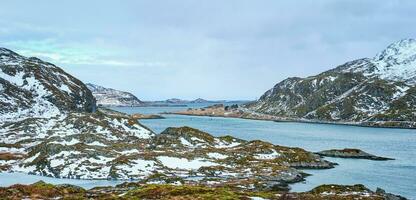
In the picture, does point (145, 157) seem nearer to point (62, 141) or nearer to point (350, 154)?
point (62, 141)

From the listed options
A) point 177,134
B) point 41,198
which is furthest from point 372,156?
point 41,198

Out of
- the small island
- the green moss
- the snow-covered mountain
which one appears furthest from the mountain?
the green moss

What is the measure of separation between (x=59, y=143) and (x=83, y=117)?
50017 mm

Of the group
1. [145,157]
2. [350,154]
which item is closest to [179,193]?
[145,157]

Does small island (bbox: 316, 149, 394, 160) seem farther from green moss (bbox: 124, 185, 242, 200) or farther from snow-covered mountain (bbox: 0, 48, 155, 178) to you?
green moss (bbox: 124, 185, 242, 200)

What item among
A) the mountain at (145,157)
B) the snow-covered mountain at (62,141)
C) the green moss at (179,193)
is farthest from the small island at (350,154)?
the green moss at (179,193)

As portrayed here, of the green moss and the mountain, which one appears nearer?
the green moss

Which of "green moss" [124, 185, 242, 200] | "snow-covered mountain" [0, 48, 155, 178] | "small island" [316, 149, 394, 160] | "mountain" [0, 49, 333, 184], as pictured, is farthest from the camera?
"small island" [316, 149, 394, 160]

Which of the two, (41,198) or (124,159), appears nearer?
(41,198)

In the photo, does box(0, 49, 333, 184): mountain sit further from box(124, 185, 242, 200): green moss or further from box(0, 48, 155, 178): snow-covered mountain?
box(124, 185, 242, 200): green moss

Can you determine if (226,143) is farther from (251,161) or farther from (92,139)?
(92,139)

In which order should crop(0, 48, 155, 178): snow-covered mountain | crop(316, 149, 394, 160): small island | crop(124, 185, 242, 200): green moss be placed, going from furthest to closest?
1. crop(316, 149, 394, 160): small island
2. crop(0, 48, 155, 178): snow-covered mountain
3. crop(124, 185, 242, 200): green moss

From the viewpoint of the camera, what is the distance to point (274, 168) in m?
120

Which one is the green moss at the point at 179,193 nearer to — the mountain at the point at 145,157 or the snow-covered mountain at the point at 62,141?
the mountain at the point at 145,157
